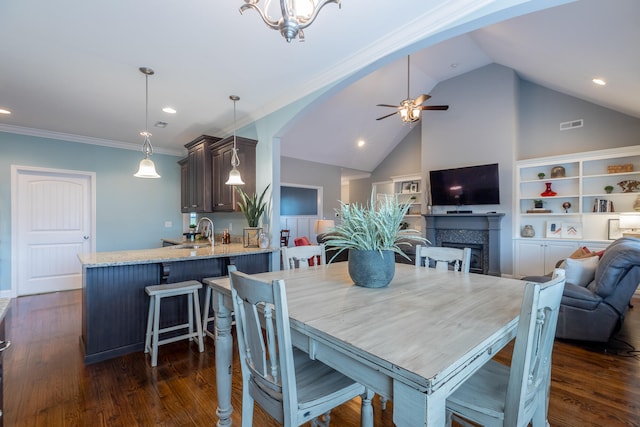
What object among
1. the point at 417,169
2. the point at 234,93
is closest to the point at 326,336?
the point at 234,93

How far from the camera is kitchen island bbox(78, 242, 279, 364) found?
250 centimetres

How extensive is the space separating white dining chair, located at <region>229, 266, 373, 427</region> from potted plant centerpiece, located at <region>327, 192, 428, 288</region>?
50 centimetres

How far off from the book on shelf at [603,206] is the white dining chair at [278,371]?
580cm

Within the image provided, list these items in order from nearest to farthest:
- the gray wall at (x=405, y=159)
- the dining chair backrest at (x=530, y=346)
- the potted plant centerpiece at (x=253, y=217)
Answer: the dining chair backrest at (x=530, y=346)
the potted plant centerpiece at (x=253, y=217)
the gray wall at (x=405, y=159)

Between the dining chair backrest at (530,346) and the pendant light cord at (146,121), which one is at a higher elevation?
the pendant light cord at (146,121)

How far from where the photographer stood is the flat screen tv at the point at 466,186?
5820 millimetres

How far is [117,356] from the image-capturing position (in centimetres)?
258

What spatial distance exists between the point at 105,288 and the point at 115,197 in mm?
3298

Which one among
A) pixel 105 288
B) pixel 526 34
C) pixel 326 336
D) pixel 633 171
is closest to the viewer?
pixel 326 336

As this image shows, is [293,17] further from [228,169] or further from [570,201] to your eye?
[570,201]

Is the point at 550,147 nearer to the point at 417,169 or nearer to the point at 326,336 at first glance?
the point at 417,169

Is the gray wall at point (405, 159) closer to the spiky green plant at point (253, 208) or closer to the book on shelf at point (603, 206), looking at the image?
the book on shelf at point (603, 206)

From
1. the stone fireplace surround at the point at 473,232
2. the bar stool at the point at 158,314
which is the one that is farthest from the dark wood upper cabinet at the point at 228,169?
the stone fireplace surround at the point at 473,232

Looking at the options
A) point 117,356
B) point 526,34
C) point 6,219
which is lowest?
point 117,356
